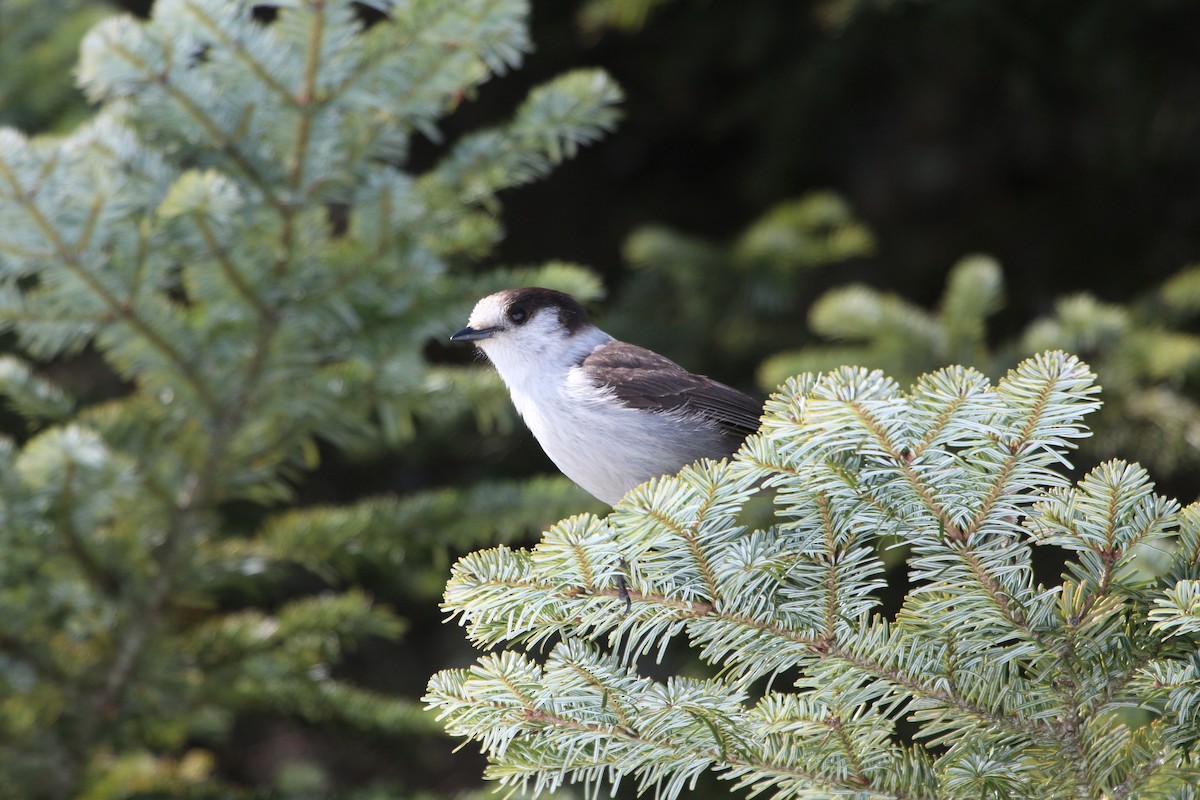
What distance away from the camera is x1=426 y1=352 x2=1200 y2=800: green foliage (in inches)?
64.6

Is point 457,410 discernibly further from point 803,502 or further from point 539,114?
point 803,502

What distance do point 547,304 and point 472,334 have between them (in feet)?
0.86

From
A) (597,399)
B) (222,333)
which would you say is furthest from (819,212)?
(222,333)

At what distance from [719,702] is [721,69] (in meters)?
4.33

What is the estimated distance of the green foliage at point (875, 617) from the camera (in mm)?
1641

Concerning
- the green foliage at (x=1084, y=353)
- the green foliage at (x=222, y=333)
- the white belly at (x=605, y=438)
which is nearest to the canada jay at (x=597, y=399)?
the white belly at (x=605, y=438)

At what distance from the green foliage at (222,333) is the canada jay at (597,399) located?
15 centimetres

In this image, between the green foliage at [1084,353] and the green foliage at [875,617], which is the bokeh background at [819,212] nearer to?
the green foliage at [1084,353]

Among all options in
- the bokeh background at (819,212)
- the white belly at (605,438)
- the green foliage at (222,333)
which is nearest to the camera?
the green foliage at (222,333)

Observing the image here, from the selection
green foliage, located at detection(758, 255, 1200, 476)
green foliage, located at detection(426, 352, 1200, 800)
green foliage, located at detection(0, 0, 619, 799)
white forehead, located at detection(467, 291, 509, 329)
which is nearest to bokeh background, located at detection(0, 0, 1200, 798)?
green foliage, located at detection(758, 255, 1200, 476)

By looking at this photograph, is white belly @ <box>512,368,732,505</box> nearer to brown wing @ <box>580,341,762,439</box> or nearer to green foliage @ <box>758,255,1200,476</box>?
brown wing @ <box>580,341,762,439</box>

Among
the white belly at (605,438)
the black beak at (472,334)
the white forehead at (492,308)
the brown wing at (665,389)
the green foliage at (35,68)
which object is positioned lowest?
the white belly at (605,438)

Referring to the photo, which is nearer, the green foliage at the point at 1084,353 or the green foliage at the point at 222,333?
the green foliage at the point at 222,333

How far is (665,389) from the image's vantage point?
3.06 metres
